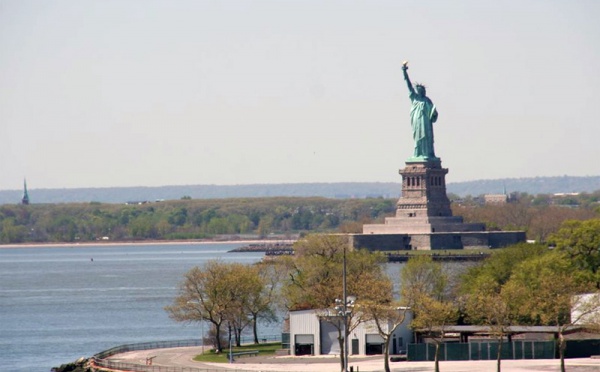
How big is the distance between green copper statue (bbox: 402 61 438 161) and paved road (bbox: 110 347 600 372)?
3795 inches

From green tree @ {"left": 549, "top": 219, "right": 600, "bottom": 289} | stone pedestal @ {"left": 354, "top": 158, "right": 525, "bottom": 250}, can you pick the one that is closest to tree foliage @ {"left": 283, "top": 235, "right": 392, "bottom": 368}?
green tree @ {"left": 549, "top": 219, "right": 600, "bottom": 289}

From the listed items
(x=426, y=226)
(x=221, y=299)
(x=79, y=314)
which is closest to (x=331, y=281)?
(x=221, y=299)

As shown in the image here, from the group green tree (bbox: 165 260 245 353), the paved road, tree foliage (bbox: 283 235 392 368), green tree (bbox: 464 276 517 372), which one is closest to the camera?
A: the paved road

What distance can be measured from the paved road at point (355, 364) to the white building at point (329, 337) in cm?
130

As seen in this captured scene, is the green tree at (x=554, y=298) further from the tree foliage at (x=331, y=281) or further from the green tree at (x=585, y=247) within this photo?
the tree foliage at (x=331, y=281)

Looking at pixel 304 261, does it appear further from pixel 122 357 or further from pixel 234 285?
pixel 122 357

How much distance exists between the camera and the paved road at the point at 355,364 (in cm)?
6831

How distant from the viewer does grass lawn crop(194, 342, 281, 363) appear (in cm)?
7606

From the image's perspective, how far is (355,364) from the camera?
70938 millimetres

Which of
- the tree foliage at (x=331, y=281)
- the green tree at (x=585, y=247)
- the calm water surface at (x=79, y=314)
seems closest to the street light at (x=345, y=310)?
the tree foliage at (x=331, y=281)

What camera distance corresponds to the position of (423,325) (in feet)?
237

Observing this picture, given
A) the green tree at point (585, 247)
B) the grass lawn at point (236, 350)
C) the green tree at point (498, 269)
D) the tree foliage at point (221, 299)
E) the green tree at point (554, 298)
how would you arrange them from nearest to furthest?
the green tree at point (554, 298), the grass lawn at point (236, 350), the tree foliage at point (221, 299), the green tree at point (585, 247), the green tree at point (498, 269)

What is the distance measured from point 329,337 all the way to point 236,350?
5699 mm

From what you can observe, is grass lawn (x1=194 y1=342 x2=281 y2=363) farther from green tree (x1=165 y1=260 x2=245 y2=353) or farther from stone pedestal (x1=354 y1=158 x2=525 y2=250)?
stone pedestal (x1=354 y1=158 x2=525 y2=250)
